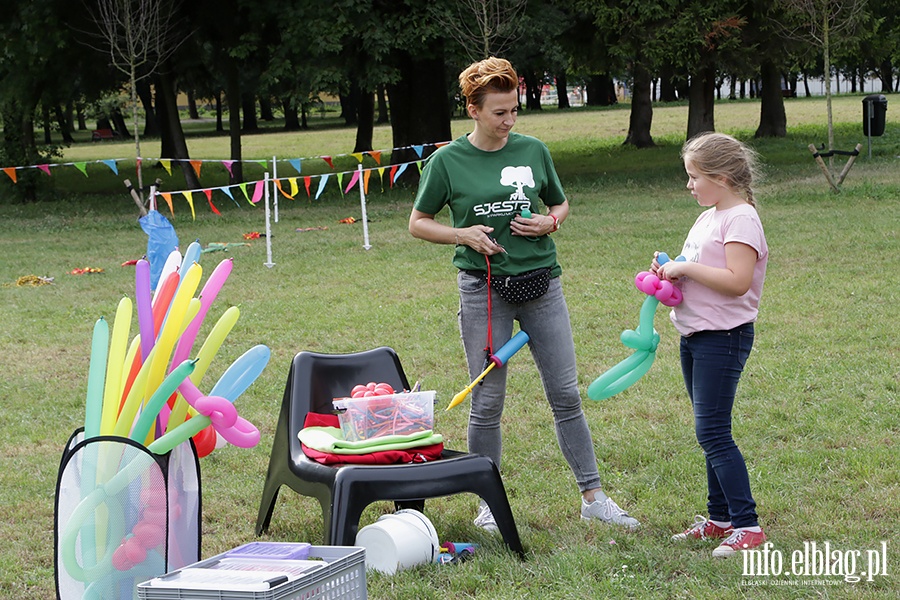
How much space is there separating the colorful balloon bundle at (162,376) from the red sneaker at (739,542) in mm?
1715

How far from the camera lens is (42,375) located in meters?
7.49

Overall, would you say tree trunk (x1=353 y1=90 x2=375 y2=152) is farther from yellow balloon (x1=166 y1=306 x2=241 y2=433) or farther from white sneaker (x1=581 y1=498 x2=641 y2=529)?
yellow balloon (x1=166 y1=306 x2=241 y2=433)

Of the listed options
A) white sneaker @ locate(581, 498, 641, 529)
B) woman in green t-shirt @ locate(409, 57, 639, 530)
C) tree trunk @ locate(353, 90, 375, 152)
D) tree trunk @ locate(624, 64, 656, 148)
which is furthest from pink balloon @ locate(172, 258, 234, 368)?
tree trunk @ locate(353, 90, 375, 152)

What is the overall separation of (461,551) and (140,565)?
121cm

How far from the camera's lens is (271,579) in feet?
9.31

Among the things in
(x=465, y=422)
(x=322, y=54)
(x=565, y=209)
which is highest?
(x=322, y=54)

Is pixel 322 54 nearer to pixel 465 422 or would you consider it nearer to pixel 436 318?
pixel 436 318

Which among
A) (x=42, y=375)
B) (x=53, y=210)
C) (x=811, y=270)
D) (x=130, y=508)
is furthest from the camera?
(x=53, y=210)

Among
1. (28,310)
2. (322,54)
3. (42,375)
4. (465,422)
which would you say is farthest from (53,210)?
(465,422)

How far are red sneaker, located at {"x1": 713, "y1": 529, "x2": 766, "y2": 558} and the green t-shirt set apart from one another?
1.23 meters

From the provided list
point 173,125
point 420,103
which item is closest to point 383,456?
point 420,103

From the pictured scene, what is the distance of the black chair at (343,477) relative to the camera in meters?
3.73

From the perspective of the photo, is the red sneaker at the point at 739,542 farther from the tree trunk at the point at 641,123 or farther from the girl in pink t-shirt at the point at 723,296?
the tree trunk at the point at 641,123

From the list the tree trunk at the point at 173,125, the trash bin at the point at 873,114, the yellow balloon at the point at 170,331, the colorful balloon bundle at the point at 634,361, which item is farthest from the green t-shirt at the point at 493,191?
the trash bin at the point at 873,114
